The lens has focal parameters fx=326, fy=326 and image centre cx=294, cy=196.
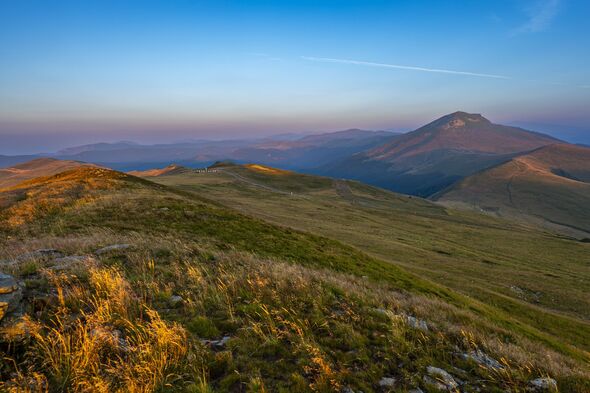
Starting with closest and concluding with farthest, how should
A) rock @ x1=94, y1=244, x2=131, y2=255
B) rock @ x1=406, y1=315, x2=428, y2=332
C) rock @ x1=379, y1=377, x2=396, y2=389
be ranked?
rock @ x1=379, y1=377, x2=396, y2=389 → rock @ x1=406, y1=315, x2=428, y2=332 → rock @ x1=94, y1=244, x2=131, y2=255

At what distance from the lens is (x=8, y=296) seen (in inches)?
293

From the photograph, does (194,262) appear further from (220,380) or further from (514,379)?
(514,379)

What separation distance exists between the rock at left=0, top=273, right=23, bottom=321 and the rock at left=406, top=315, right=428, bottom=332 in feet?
34.8

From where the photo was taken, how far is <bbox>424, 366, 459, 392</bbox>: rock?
7.38 m

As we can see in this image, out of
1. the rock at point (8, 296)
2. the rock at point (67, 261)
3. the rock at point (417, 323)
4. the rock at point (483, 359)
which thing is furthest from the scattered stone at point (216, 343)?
the rock at point (67, 261)

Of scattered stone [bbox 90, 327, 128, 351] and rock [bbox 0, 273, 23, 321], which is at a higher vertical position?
rock [bbox 0, 273, 23, 321]

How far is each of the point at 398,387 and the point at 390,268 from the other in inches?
1011

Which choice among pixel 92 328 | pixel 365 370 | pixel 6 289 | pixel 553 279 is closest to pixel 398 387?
pixel 365 370

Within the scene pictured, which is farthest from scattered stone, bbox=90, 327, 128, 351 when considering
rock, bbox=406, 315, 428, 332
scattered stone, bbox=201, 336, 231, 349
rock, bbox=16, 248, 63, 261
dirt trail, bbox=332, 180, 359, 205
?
dirt trail, bbox=332, 180, 359, 205

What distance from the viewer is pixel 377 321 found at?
33.7 feet

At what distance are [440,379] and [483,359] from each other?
2211 millimetres

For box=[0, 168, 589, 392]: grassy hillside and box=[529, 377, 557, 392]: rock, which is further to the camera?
box=[529, 377, 557, 392]: rock

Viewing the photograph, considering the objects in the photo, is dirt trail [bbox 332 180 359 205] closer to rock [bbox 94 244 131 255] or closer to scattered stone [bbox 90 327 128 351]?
rock [bbox 94 244 131 255]

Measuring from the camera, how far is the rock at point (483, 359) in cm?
859
